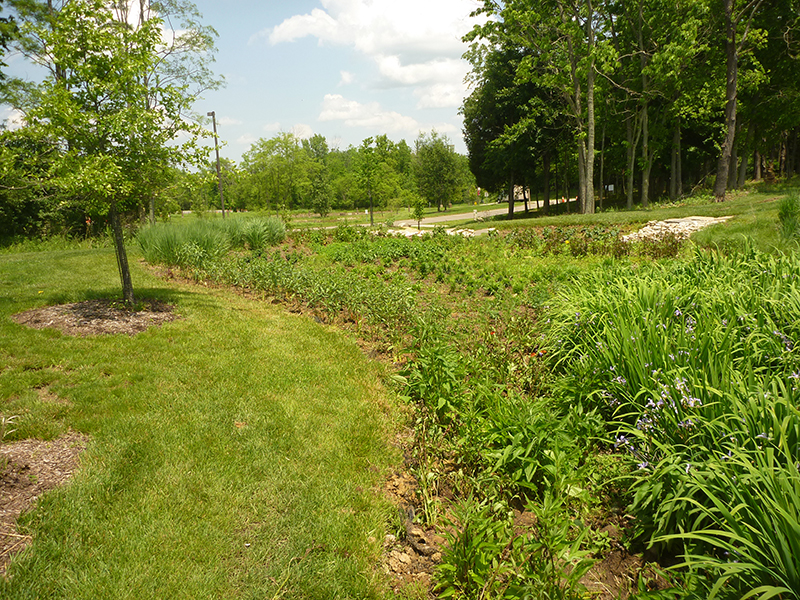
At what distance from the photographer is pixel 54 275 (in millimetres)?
9375

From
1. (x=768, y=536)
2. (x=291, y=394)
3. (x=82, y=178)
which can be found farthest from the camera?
(x=82, y=178)

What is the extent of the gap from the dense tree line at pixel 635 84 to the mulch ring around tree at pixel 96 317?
17.1m

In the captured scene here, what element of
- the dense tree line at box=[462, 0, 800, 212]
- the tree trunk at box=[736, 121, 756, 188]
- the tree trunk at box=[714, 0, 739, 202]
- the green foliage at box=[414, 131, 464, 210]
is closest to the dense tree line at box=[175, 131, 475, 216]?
the green foliage at box=[414, 131, 464, 210]

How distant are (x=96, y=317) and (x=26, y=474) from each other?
358 centimetres

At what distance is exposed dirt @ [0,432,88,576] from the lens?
2453 mm

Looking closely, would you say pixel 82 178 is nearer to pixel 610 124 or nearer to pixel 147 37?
pixel 147 37

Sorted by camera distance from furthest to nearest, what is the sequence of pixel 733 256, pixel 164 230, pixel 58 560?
pixel 164 230 → pixel 733 256 → pixel 58 560

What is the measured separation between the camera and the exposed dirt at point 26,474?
2453 millimetres

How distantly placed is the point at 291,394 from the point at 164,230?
817 centimetres

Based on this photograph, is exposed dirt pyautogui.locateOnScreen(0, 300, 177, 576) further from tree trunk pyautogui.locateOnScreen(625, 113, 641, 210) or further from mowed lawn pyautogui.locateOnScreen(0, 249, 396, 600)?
tree trunk pyautogui.locateOnScreen(625, 113, 641, 210)

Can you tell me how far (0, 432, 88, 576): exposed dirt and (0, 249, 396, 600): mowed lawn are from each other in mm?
83

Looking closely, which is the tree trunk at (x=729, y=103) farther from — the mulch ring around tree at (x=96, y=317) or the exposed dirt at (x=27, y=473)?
the exposed dirt at (x=27, y=473)

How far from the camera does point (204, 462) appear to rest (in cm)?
326

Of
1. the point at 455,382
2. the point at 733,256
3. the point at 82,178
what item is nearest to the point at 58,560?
the point at 455,382
